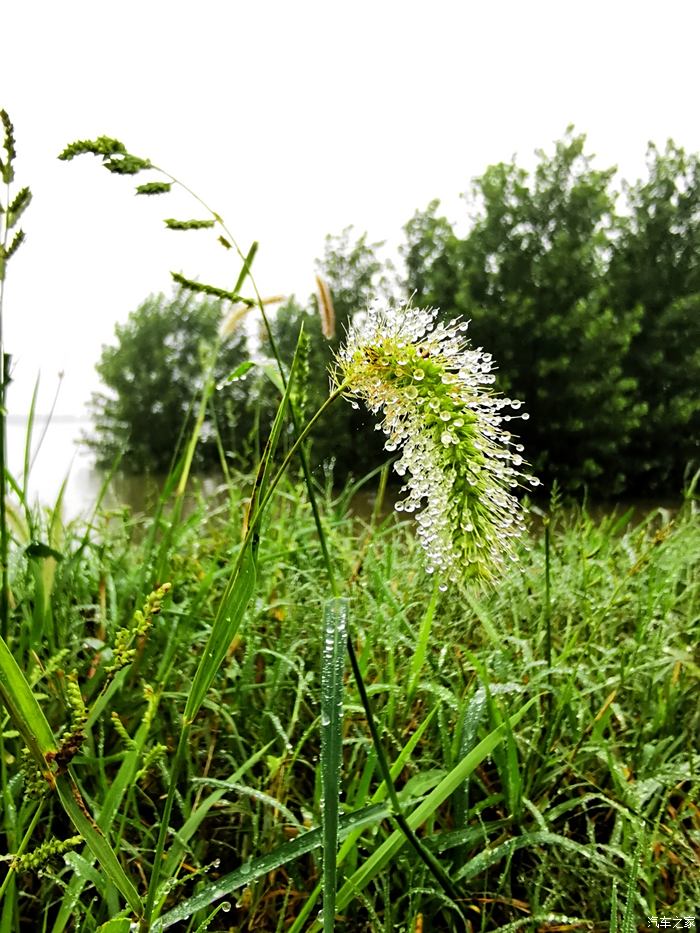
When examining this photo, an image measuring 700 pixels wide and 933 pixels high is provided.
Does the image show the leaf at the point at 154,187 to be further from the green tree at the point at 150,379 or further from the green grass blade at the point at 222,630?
the green tree at the point at 150,379

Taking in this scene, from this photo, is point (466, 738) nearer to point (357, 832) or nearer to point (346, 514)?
point (357, 832)

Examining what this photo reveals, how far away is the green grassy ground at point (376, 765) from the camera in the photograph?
1.08m

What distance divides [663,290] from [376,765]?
25468 millimetres

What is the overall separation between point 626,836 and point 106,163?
1.22 metres

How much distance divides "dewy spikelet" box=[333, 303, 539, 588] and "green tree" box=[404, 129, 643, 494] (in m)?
20.6

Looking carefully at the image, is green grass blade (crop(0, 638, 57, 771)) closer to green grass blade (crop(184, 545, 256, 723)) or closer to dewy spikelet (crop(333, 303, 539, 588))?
green grass blade (crop(184, 545, 256, 723))

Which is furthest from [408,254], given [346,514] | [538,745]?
[538,745]

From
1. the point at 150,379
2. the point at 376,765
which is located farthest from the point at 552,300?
the point at 376,765

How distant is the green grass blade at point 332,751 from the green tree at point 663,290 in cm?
2440

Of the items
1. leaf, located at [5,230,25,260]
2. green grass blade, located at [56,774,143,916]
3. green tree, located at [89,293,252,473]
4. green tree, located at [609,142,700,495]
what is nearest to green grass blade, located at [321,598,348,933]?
green grass blade, located at [56,774,143,916]

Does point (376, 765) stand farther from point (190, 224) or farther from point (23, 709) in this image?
point (190, 224)

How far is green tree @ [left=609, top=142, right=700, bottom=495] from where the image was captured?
23141mm

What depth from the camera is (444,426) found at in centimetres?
73

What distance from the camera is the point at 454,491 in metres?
0.75
